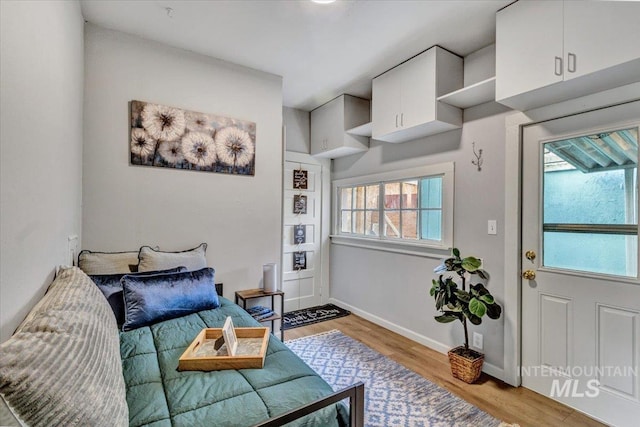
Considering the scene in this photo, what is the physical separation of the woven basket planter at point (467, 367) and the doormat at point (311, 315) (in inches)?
62.7

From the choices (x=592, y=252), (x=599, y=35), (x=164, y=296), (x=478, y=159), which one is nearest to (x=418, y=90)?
(x=478, y=159)

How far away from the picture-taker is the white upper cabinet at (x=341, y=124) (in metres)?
3.47

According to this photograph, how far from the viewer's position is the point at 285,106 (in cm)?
387

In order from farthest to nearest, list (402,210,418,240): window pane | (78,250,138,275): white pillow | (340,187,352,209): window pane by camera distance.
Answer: (340,187,352,209): window pane → (402,210,418,240): window pane → (78,250,138,275): white pillow

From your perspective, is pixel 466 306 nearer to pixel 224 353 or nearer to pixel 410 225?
pixel 410 225

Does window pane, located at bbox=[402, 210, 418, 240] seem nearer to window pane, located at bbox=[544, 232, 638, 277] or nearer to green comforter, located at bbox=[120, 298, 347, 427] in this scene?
window pane, located at bbox=[544, 232, 638, 277]

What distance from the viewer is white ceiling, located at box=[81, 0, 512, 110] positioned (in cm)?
197

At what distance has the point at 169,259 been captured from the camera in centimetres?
224

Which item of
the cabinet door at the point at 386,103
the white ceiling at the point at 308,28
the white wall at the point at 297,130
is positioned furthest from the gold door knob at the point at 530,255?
the white wall at the point at 297,130

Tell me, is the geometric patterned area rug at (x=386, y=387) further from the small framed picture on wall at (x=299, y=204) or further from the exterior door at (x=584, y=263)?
the small framed picture on wall at (x=299, y=204)

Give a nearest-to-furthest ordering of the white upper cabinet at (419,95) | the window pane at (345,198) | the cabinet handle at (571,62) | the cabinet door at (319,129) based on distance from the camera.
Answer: the cabinet handle at (571,62) < the white upper cabinet at (419,95) < the cabinet door at (319,129) < the window pane at (345,198)

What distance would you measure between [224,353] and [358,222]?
106 inches

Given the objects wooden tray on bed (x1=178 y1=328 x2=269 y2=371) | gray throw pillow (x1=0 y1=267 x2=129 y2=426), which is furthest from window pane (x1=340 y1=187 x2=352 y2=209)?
gray throw pillow (x1=0 y1=267 x2=129 y2=426)

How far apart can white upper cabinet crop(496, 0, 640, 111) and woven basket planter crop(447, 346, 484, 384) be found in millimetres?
1881
